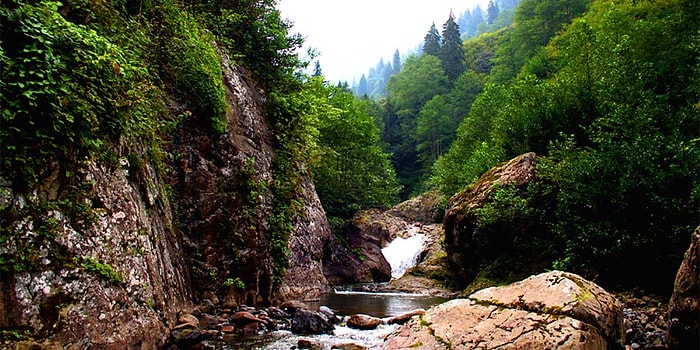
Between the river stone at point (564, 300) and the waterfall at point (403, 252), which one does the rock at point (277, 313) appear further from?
the waterfall at point (403, 252)

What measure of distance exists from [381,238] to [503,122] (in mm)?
13653

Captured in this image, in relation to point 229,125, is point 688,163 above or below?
below

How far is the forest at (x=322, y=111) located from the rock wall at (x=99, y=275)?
9.9 inches

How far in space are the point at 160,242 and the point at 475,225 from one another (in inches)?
543

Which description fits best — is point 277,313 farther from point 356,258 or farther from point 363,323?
point 356,258

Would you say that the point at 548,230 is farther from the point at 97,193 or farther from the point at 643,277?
the point at 97,193

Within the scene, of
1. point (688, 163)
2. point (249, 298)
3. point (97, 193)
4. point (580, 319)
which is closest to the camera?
point (580, 319)

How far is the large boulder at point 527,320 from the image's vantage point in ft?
18.4

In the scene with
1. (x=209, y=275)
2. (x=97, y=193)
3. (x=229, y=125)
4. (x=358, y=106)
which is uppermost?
(x=358, y=106)

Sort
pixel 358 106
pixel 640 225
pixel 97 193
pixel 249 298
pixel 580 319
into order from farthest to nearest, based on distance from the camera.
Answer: pixel 358 106, pixel 249 298, pixel 640 225, pixel 97 193, pixel 580 319

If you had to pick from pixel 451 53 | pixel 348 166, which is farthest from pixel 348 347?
pixel 451 53

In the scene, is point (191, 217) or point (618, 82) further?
point (618, 82)

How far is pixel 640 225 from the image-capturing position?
1140cm

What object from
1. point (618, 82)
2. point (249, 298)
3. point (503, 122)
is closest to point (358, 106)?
point (503, 122)
